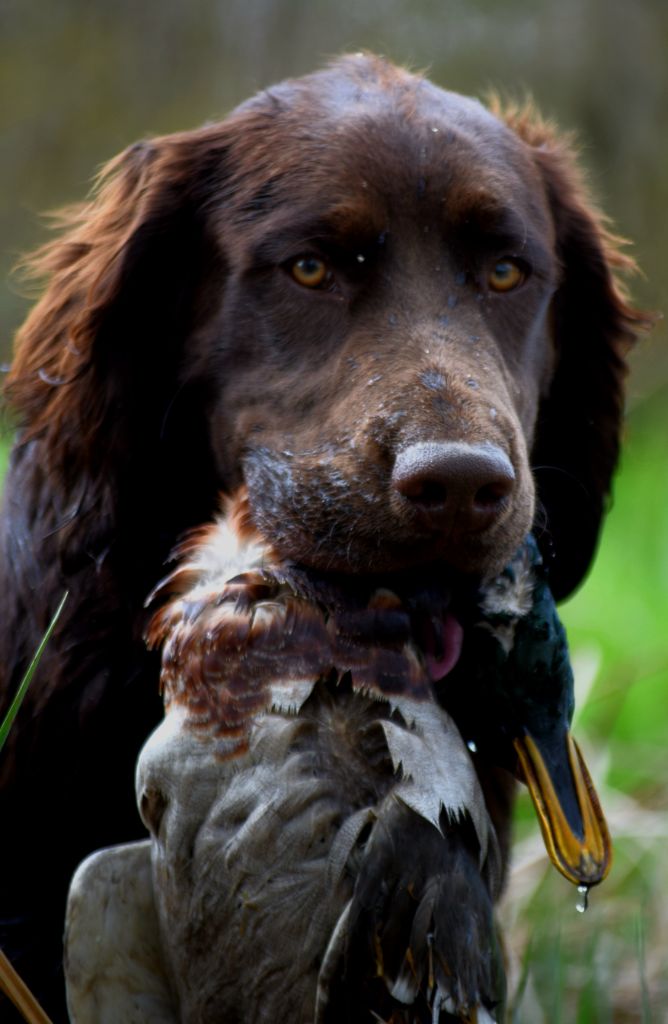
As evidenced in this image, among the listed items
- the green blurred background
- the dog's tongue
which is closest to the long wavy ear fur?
the dog's tongue

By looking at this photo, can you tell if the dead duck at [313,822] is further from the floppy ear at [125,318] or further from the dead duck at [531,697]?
the floppy ear at [125,318]

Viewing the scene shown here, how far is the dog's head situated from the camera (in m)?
2.51

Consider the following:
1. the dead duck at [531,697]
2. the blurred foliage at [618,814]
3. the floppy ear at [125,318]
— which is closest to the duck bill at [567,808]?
the dead duck at [531,697]

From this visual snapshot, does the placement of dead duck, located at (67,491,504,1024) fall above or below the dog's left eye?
below

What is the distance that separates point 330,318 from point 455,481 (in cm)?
59

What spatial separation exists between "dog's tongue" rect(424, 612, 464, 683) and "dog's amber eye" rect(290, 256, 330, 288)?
812mm

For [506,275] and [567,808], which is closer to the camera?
[567,808]

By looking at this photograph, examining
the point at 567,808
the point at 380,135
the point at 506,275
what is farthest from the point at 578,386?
the point at 567,808

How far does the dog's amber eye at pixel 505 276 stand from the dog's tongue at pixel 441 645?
0.88 m

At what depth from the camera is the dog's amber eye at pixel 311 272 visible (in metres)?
2.79

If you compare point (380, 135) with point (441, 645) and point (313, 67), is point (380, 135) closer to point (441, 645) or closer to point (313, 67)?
point (441, 645)

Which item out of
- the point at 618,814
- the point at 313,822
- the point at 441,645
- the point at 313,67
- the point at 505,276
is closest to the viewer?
the point at 313,822

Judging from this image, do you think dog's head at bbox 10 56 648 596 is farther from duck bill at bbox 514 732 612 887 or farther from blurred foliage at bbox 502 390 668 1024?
blurred foliage at bbox 502 390 668 1024

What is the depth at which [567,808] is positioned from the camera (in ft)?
6.83
